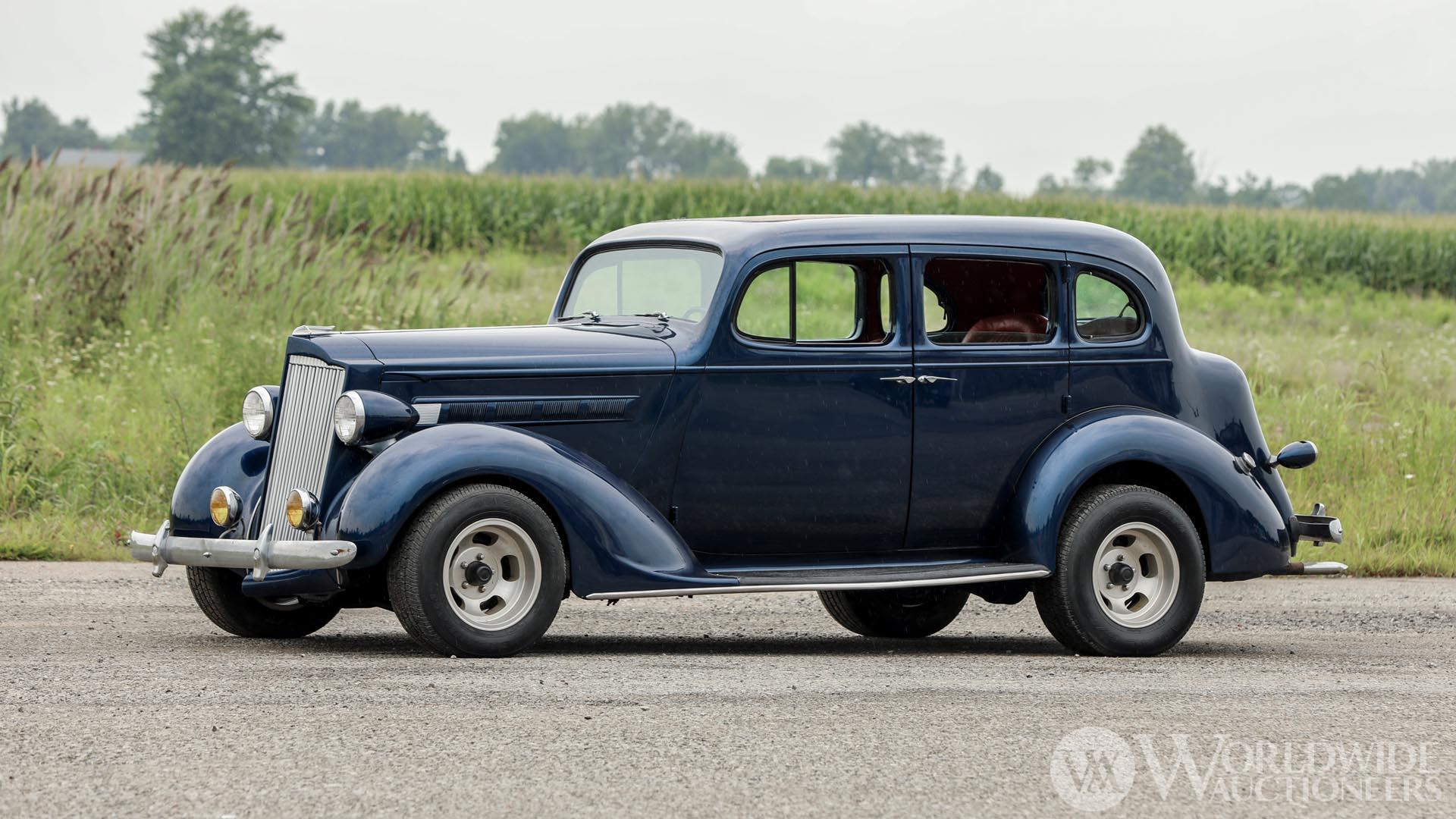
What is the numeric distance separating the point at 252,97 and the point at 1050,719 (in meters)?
75.3

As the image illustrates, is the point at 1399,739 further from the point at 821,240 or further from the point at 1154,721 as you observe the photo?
the point at 821,240

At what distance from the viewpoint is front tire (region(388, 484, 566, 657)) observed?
6.62 m

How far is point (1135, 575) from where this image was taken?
7871 millimetres

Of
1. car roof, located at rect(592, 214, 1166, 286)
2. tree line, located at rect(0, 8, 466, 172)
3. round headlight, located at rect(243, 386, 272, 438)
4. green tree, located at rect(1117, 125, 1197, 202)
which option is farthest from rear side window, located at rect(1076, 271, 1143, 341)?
green tree, located at rect(1117, 125, 1197, 202)

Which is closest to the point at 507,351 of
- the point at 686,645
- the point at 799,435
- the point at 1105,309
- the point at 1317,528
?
the point at 799,435

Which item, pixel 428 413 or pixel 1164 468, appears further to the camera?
pixel 1164 468

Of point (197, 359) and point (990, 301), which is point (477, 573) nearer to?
point (990, 301)

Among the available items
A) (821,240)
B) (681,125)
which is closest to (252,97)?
(681,125)

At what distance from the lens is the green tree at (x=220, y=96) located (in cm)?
7094

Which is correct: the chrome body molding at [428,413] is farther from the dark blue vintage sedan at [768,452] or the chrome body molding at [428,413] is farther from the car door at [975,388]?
the car door at [975,388]

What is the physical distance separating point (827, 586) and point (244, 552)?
2427 mm

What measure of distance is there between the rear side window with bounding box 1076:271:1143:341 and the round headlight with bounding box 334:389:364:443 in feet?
11.3

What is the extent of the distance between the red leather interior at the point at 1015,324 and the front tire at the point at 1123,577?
83 centimetres

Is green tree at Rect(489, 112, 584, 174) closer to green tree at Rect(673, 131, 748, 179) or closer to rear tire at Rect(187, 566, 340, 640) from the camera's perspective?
green tree at Rect(673, 131, 748, 179)
